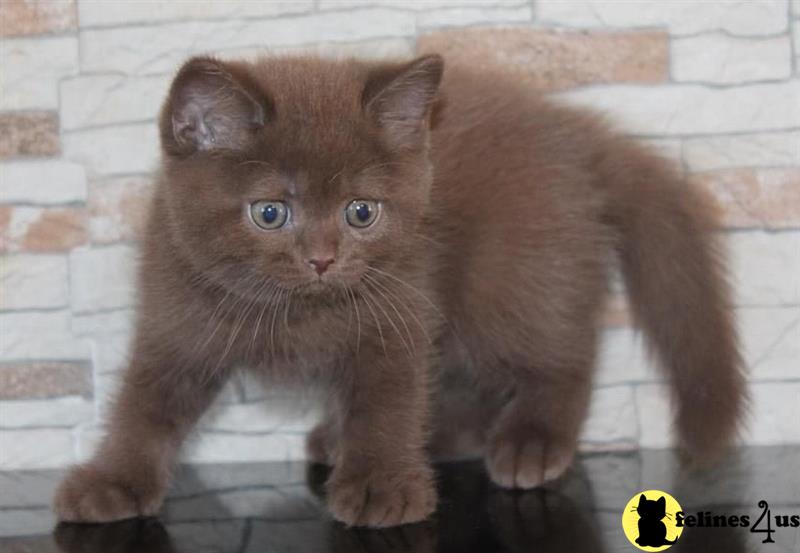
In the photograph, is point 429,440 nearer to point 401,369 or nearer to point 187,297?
point 401,369

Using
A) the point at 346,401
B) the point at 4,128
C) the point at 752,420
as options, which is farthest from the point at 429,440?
the point at 4,128

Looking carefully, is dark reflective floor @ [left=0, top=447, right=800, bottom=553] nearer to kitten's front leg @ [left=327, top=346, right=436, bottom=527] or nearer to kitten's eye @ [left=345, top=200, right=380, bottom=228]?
kitten's front leg @ [left=327, top=346, right=436, bottom=527]

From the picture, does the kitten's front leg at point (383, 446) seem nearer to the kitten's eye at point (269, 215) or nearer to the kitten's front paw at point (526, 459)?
the kitten's front paw at point (526, 459)

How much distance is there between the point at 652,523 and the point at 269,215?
2.28ft

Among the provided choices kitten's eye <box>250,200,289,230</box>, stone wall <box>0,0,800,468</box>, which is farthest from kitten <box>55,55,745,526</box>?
stone wall <box>0,0,800,468</box>

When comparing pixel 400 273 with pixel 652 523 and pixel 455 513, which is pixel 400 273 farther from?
pixel 652 523

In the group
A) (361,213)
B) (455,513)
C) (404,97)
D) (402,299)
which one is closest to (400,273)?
(402,299)

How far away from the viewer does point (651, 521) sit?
163 cm

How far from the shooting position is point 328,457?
2.07m

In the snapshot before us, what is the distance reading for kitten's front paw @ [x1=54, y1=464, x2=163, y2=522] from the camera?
5.52ft

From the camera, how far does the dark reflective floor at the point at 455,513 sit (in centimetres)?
159

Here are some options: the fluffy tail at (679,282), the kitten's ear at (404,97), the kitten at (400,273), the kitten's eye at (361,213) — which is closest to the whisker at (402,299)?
the kitten at (400,273)

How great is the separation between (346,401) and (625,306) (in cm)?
64

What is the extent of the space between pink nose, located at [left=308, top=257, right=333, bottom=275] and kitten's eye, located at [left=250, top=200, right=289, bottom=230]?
7 centimetres
